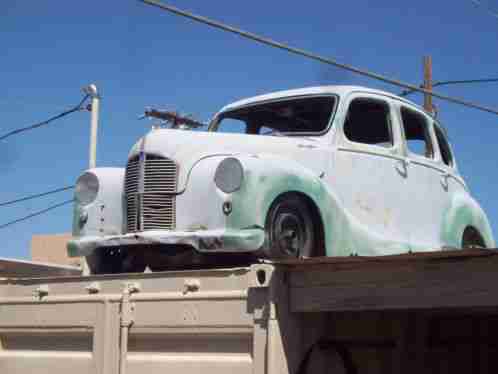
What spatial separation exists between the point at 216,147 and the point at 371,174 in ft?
3.81

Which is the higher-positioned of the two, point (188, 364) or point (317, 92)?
point (317, 92)

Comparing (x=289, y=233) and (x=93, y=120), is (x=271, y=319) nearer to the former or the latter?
(x=289, y=233)

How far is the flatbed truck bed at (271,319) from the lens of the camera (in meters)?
2.97

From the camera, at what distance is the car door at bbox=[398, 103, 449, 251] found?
5.80 m

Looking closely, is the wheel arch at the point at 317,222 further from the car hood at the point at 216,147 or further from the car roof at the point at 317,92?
the car roof at the point at 317,92

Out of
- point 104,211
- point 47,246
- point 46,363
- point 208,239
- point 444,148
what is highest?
point 47,246

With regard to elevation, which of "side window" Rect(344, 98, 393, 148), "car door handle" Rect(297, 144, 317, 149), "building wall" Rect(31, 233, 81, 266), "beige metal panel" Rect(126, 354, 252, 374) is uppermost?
"building wall" Rect(31, 233, 81, 266)

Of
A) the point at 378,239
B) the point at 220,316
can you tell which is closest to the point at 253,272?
the point at 220,316

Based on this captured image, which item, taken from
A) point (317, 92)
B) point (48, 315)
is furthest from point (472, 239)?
point (48, 315)

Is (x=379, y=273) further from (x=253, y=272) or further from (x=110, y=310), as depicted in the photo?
(x=110, y=310)

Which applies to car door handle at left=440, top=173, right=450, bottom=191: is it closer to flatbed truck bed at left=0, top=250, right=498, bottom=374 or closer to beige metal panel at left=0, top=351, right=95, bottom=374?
flatbed truck bed at left=0, top=250, right=498, bottom=374

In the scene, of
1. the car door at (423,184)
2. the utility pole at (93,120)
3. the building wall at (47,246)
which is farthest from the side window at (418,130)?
the building wall at (47,246)

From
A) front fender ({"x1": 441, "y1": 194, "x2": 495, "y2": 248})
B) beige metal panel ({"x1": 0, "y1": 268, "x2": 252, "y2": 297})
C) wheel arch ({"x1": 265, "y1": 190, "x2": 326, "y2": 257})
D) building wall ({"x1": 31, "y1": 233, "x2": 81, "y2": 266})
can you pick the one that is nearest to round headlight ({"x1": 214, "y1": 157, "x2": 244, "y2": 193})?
wheel arch ({"x1": 265, "y1": 190, "x2": 326, "y2": 257})

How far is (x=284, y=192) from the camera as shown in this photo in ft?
16.0
